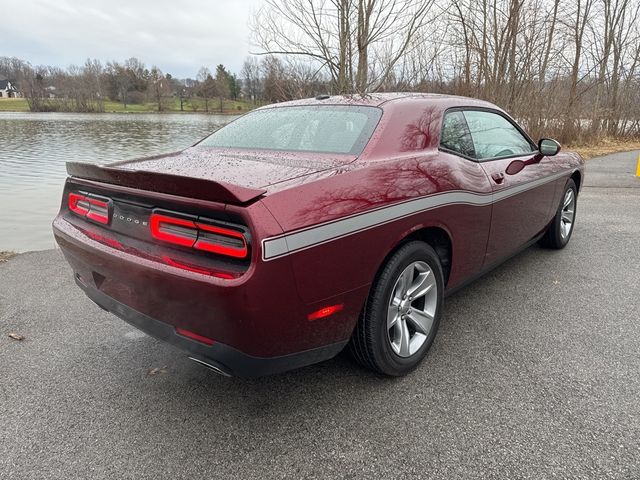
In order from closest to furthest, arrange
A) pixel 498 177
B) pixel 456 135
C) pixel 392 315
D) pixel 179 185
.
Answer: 1. pixel 179 185
2. pixel 392 315
3. pixel 456 135
4. pixel 498 177

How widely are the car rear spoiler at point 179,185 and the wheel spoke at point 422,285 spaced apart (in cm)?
115

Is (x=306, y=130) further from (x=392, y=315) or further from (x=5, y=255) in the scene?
(x=5, y=255)

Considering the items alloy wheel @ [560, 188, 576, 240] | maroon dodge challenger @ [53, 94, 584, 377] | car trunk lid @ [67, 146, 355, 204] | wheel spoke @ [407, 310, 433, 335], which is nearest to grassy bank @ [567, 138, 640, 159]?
alloy wheel @ [560, 188, 576, 240]

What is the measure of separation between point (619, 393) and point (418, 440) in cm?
116

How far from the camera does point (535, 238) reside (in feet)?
13.6

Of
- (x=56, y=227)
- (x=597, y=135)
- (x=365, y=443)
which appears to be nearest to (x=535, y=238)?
(x=365, y=443)

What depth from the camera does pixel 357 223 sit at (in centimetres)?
202

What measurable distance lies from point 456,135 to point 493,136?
2.14 feet

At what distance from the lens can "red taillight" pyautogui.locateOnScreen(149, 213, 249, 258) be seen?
175 cm

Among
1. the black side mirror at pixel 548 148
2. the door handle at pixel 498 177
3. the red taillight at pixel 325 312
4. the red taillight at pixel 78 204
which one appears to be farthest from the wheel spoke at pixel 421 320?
the black side mirror at pixel 548 148

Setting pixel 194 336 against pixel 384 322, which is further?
pixel 384 322

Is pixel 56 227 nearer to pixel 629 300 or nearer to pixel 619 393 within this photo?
pixel 619 393

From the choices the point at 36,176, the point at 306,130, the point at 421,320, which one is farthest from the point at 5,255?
the point at 36,176

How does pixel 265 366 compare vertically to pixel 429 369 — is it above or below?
above
